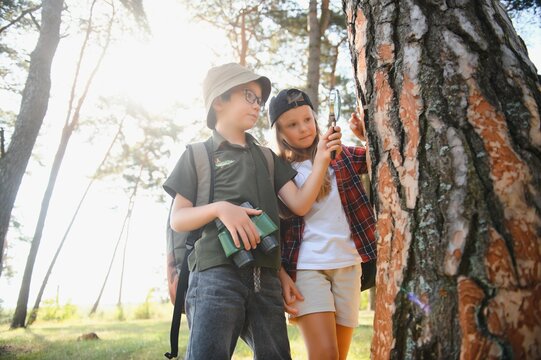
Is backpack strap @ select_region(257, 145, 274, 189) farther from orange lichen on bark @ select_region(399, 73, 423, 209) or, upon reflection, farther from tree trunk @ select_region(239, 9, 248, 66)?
tree trunk @ select_region(239, 9, 248, 66)

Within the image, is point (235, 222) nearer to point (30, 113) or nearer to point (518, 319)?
point (518, 319)

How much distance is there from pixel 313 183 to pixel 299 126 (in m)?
0.53

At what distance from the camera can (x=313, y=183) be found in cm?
204

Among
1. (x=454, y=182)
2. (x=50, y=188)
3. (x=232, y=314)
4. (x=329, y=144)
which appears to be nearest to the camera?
(x=454, y=182)

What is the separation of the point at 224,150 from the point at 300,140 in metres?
0.55

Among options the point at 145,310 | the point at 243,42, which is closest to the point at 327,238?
the point at 243,42

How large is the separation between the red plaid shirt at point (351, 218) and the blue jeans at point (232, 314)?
1.00ft

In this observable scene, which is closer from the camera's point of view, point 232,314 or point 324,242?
point 232,314

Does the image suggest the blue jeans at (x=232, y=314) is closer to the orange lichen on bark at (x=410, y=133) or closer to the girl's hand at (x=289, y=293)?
the girl's hand at (x=289, y=293)

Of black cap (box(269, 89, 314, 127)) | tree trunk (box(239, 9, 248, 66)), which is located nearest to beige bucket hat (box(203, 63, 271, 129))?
black cap (box(269, 89, 314, 127))

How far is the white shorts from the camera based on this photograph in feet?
6.89

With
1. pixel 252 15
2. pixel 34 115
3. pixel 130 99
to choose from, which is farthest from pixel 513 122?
pixel 130 99

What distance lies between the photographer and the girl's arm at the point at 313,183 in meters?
1.99

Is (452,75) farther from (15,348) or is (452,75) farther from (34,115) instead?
(15,348)
